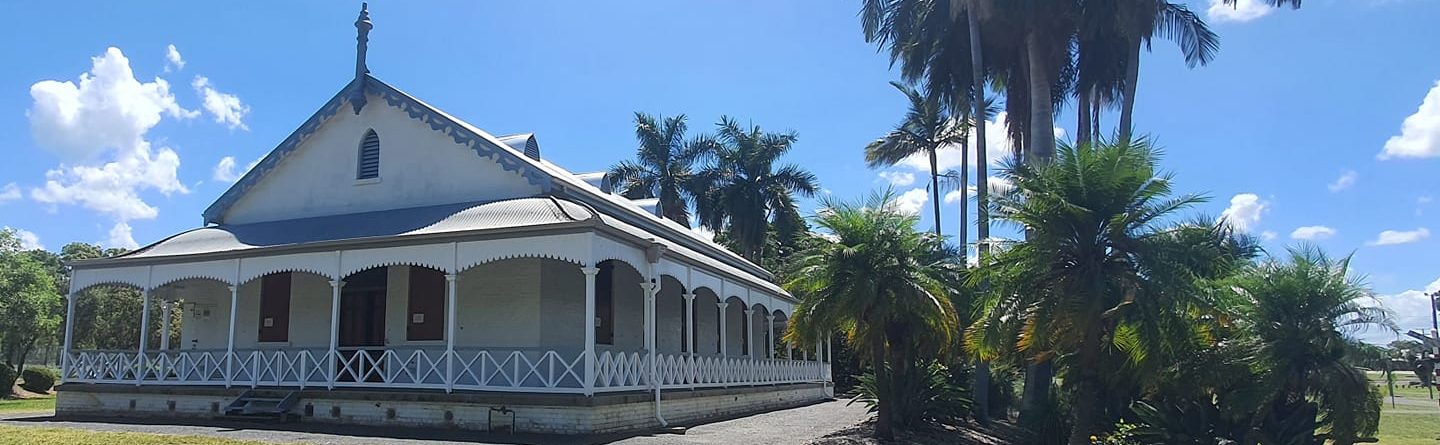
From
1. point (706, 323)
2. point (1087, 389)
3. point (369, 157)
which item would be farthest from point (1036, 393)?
point (369, 157)

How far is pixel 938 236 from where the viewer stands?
16781mm

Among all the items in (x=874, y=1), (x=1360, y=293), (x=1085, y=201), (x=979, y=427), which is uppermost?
(x=874, y=1)

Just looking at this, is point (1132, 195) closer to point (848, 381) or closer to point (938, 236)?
point (938, 236)

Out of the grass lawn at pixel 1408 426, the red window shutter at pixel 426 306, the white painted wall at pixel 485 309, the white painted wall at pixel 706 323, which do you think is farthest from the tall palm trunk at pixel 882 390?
the white painted wall at pixel 706 323

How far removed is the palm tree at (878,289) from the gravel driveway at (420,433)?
1909mm

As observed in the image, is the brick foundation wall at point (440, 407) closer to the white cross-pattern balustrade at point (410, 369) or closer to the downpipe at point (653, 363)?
the downpipe at point (653, 363)

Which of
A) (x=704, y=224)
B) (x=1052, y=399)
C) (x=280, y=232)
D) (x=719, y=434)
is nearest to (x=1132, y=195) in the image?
(x=1052, y=399)

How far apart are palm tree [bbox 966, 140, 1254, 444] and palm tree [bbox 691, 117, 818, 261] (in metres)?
28.4

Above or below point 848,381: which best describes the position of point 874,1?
above

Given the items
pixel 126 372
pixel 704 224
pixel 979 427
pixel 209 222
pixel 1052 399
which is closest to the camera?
pixel 1052 399

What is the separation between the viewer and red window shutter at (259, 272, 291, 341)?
20938 millimetres

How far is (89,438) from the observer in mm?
13992

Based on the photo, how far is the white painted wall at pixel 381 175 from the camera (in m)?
20.5

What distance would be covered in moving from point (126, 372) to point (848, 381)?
25.5 meters
